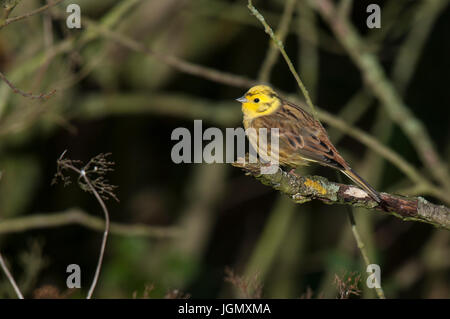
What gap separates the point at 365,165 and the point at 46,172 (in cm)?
364

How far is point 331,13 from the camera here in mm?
5738

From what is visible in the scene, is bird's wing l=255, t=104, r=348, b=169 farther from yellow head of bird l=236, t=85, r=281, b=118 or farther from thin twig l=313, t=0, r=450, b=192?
thin twig l=313, t=0, r=450, b=192

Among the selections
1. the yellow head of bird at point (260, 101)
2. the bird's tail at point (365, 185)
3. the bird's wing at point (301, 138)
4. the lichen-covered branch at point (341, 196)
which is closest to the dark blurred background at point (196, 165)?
the yellow head of bird at point (260, 101)

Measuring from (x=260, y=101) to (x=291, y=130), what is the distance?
43 centimetres

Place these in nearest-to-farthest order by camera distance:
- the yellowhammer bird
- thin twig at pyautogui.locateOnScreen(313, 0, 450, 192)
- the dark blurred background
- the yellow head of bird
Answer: the yellowhammer bird → the yellow head of bird → thin twig at pyautogui.locateOnScreen(313, 0, 450, 192) → the dark blurred background

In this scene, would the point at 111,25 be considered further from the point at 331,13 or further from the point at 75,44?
the point at 331,13

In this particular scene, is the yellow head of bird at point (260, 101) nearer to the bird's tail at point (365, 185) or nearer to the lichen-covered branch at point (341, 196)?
the bird's tail at point (365, 185)

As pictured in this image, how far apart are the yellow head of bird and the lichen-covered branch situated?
43.3 inches

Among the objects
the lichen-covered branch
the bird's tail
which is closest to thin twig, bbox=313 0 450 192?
the bird's tail

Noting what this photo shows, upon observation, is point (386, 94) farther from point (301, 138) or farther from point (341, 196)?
point (341, 196)

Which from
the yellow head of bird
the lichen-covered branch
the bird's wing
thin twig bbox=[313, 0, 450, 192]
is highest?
thin twig bbox=[313, 0, 450, 192]

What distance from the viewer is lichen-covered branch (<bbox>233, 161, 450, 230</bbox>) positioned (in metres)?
3.18

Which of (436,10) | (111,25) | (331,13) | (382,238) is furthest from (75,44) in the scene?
(382,238)
